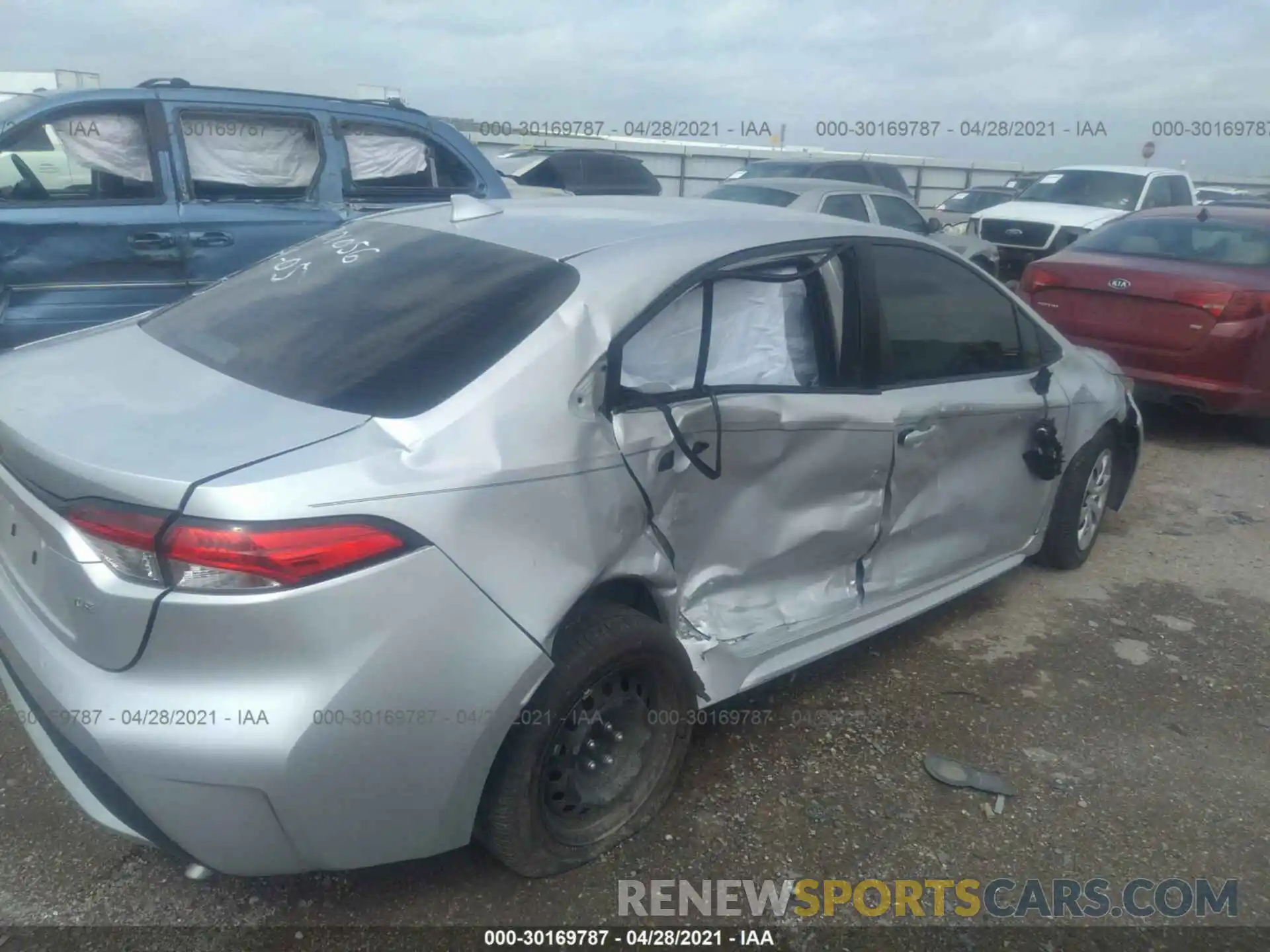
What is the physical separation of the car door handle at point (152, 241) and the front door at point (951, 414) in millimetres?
3970

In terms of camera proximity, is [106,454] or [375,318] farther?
[375,318]

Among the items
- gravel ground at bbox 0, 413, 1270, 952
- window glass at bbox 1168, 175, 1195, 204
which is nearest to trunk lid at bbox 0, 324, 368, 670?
gravel ground at bbox 0, 413, 1270, 952

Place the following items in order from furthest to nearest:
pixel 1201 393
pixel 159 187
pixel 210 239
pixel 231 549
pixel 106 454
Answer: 1. pixel 1201 393
2. pixel 210 239
3. pixel 159 187
4. pixel 106 454
5. pixel 231 549

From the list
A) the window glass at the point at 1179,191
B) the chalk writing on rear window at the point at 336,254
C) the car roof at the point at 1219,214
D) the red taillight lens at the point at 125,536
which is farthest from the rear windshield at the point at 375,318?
the window glass at the point at 1179,191

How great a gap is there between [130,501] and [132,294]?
3956 millimetres

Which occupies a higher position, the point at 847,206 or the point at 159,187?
the point at 159,187

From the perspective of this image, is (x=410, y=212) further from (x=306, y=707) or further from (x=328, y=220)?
(x=328, y=220)

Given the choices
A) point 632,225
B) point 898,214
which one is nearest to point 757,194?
point 898,214

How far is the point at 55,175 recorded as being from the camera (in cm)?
535

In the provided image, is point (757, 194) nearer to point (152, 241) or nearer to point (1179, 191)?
point (152, 241)

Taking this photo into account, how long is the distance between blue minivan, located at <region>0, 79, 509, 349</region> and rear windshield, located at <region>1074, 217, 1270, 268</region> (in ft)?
16.3

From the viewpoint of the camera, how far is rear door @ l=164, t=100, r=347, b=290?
554cm

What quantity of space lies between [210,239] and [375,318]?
11.7 feet

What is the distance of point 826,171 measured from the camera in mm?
13398
